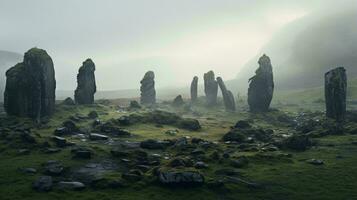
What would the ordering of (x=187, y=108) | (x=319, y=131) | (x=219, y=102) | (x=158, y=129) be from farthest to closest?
1. (x=219, y=102)
2. (x=187, y=108)
3. (x=158, y=129)
4. (x=319, y=131)

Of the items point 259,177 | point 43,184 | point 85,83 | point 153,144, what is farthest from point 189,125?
point 43,184

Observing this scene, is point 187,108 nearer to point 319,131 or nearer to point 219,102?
point 219,102

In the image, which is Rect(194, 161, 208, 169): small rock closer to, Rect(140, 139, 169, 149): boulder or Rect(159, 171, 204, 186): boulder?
Rect(159, 171, 204, 186): boulder

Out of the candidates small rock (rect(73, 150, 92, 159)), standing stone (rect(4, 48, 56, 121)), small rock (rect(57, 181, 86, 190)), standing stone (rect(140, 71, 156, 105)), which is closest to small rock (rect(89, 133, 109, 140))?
small rock (rect(73, 150, 92, 159))

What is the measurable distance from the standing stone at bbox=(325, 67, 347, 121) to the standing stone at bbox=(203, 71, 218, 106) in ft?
216

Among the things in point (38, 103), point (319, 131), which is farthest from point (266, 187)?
point (38, 103)

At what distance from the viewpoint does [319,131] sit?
281 ft

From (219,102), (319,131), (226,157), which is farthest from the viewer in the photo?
(219,102)

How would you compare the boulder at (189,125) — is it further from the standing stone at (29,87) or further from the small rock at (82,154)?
the small rock at (82,154)

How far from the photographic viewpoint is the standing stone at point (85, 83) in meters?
129

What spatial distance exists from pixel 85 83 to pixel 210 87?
2026 inches

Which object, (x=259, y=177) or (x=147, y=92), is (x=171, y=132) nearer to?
(x=259, y=177)

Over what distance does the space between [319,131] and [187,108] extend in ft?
234

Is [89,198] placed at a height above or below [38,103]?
below
